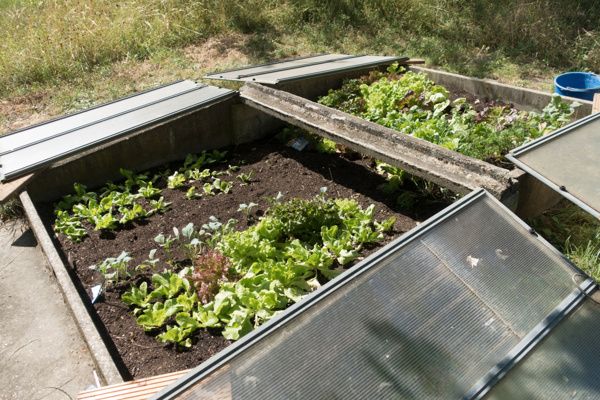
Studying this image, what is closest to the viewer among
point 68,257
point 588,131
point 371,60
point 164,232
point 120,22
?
point 588,131

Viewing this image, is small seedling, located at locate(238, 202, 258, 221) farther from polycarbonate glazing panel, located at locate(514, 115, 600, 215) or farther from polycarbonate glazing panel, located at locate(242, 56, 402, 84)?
polycarbonate glazing panel, located at locate(514, 115, 600, 215)

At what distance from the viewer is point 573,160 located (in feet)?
9.86

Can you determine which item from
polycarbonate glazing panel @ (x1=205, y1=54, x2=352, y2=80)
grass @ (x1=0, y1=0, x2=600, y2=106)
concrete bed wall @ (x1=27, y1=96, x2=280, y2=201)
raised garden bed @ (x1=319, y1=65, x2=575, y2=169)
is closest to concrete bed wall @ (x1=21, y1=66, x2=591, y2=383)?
concrete bed wall @ (x1=27, y1=96, x2=280, y2=201)

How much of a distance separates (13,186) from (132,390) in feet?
7.90

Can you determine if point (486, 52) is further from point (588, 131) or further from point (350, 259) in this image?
point (350, 259)

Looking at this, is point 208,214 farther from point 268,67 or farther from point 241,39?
point 241,39

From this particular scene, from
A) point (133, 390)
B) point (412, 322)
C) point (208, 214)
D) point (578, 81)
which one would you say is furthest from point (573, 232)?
point (133, 390)

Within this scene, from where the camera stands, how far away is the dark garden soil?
2.88 m

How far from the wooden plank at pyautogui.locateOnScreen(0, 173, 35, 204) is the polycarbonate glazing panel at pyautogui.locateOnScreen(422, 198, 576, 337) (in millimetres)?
3168

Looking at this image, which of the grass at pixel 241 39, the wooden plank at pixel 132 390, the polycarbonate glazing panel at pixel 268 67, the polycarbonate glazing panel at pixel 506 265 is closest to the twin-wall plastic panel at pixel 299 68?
the polycarbonate glazing panel at pixel 268 67

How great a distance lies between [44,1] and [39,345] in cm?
746

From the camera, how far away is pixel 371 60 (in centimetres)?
593

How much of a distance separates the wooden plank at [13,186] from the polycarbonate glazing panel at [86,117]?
0.44m

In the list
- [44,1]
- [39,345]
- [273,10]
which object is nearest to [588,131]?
[39,345]
